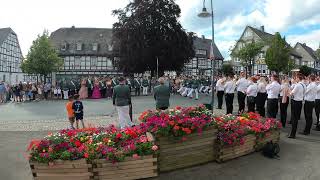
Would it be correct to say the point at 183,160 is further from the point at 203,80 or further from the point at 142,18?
the point at 142,18

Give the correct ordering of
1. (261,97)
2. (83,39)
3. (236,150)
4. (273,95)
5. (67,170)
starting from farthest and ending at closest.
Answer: (83,39), (261,97), (273,95), (236,150), (67,170)

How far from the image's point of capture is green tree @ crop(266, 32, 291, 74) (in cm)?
6241

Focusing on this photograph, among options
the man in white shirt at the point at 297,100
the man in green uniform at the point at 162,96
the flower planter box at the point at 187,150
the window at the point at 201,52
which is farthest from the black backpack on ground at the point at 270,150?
the window at the point at 201,52

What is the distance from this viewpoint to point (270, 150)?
31.0 feet

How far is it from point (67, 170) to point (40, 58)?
143 ft

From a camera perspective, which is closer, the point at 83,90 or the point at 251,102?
the point at 251,102

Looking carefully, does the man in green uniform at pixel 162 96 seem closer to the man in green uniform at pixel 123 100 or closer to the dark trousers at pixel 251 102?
the man in green uniform at pixel 123 100

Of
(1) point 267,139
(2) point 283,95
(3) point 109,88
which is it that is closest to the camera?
(1) point 267,139

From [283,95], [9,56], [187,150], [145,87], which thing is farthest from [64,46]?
[187,150]

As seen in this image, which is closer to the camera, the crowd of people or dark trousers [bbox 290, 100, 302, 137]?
dark trousers [bbox 290, 100, 302, 137]

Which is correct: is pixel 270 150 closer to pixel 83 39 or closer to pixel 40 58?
pixel 40 58

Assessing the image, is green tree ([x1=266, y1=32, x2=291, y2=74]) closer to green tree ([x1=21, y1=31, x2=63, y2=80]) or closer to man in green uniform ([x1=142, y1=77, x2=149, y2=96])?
green tree ([x1=21, y1=31, x2=63, y2=80])

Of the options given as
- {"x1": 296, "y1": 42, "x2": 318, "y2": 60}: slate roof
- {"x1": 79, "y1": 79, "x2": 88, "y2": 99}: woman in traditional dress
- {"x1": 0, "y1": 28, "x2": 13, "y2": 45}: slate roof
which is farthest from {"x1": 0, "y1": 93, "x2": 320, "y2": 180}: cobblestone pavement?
{"x1": 296, "y1": 42, "x2": 318, "y2": 60}: slate roof

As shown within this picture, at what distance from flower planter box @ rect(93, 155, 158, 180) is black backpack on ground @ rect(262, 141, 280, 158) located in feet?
11.0
